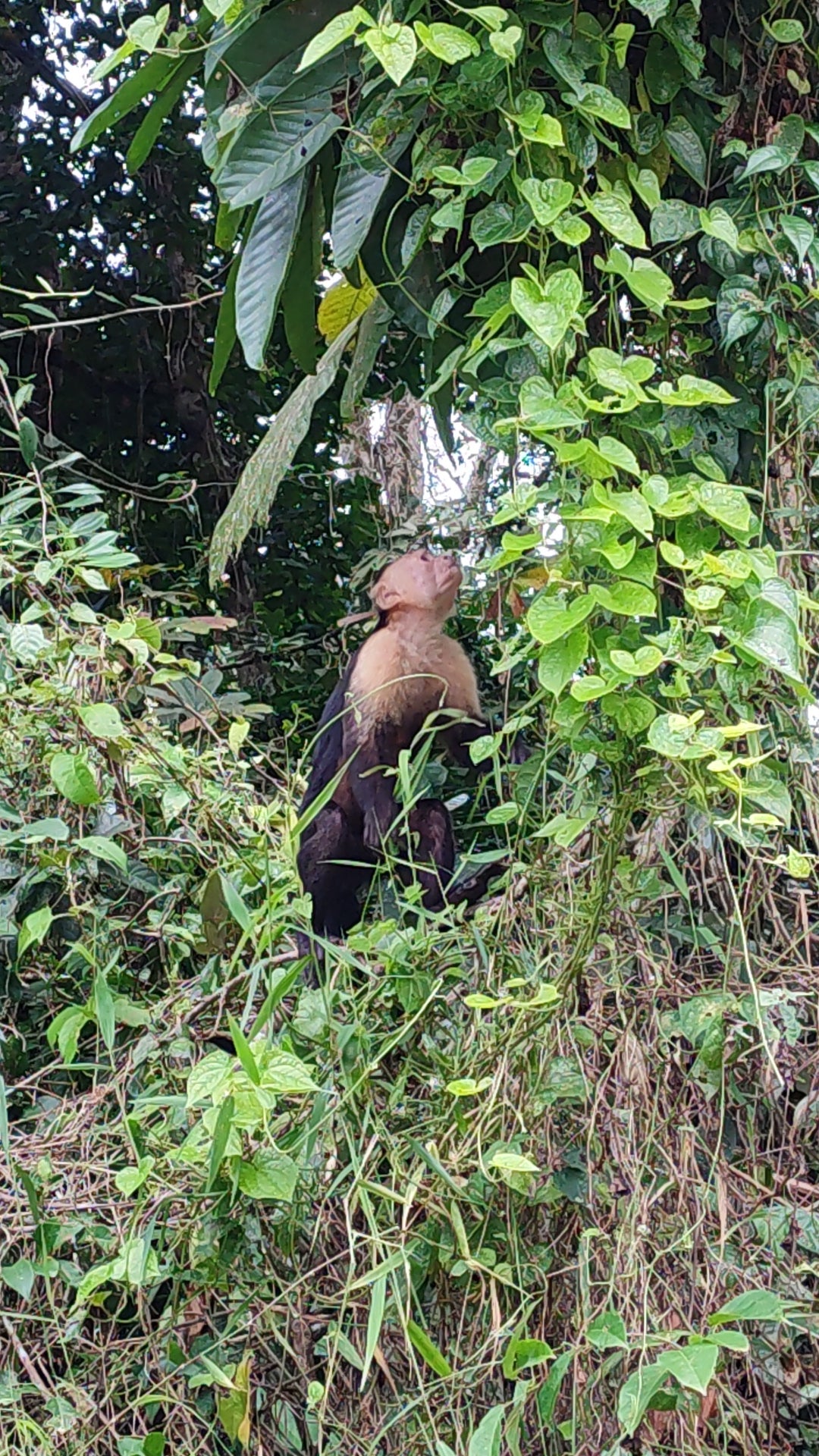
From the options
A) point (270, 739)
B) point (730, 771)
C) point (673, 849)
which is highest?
point (730, 771)

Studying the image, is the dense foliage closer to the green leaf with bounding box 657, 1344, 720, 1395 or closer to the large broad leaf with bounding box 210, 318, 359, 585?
the green leaf with bounding box 657, 1344, 720, 1395

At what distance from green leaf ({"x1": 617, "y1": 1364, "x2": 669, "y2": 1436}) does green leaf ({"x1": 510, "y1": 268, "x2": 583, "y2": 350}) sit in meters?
1.04

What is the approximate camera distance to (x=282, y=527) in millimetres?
4734

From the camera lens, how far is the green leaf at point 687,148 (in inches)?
74.9

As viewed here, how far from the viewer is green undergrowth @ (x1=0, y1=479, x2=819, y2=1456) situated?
1.64 metres

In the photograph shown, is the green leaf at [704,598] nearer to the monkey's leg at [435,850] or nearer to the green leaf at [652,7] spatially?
the green leaf at [652,7]

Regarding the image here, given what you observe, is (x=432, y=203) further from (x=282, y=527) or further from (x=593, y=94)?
(x=282, y=527)

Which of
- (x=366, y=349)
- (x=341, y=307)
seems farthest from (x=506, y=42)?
(x=341, y=307)

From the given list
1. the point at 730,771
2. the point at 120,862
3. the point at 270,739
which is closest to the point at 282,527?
the point at 270,739

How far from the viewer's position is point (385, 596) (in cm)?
309

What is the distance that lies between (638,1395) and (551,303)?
44.1 inches

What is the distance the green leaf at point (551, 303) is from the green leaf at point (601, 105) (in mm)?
220

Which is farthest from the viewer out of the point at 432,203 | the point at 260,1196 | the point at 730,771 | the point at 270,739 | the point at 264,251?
the point at 270,739

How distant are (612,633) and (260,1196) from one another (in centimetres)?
76
